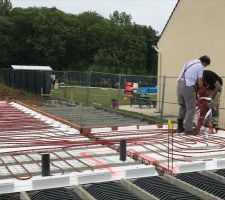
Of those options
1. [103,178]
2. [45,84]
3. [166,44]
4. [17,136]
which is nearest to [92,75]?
[166,44]

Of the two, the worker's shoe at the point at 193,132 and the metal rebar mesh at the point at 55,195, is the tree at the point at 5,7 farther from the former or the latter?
the metal rebar mesh at the point at 55,195

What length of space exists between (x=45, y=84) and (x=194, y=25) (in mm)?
10610

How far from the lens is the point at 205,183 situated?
19.0ft

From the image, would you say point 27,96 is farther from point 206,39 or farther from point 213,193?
point 213,193

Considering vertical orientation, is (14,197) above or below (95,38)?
below

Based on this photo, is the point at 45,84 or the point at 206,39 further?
the point at 45,84

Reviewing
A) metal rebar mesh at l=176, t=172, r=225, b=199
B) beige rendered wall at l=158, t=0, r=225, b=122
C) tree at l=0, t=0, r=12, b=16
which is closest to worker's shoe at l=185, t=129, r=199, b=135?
metal rebar mesh at l=176, t=172, r=225, b=199

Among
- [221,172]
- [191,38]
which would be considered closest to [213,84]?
[221,172]

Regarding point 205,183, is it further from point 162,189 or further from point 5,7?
point 5,7

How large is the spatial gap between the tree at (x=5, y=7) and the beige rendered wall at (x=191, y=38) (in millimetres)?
61562

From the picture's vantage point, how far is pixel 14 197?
507 centimetres

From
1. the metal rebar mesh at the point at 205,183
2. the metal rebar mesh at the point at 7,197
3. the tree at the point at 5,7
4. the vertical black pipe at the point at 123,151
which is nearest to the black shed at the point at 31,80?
the vertical black pipe at the point at 123,151

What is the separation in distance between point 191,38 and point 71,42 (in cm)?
5749

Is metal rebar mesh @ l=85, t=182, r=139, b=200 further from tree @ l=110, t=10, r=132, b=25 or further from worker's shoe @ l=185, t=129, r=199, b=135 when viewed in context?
tree @ l=110, t=10, r=132, b=25
